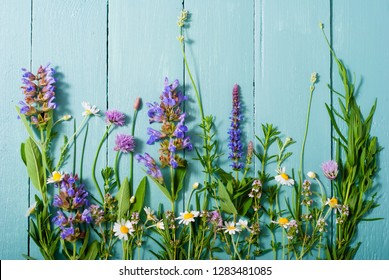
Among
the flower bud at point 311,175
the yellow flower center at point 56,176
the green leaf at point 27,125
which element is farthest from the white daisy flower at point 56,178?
the flower bud at point 311,175

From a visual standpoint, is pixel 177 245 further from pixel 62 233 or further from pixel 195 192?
pixel 62 233

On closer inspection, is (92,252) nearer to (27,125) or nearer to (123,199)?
(123,199)

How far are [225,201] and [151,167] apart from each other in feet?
0.66

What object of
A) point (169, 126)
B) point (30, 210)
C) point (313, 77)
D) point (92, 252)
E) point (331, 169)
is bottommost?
point (92, 252)

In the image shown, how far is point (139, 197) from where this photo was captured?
51.9 inches

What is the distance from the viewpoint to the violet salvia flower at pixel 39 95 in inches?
50.8

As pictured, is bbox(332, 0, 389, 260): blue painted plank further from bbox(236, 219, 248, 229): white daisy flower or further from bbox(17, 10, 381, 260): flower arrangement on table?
bbox(236, 219, 248, 229): white daisy flower

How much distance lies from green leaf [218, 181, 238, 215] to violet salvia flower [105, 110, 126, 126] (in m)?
0.29

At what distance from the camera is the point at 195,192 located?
1.33 metres

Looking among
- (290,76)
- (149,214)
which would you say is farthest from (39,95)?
(290,76)

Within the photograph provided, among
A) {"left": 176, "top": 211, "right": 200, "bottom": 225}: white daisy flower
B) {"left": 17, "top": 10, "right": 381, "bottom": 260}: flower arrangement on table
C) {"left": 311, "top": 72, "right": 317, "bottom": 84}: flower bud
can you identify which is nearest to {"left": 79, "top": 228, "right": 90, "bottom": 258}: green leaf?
{"left": 17, "top": 10, "right": 381, "bottom": 260}: flower arrangement on table

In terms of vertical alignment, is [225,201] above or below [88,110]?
below

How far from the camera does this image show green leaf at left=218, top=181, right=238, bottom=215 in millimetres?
1295
